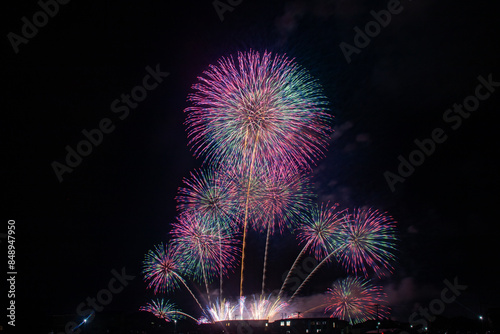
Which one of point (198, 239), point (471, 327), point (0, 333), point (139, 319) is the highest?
point (0, 333)

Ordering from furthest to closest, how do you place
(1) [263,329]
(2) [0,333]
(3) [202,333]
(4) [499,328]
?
(3) [202,333] → (4) [499,328] → (1) [263,329] → (2) [0,333]

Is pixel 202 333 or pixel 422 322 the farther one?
pixel 422 322

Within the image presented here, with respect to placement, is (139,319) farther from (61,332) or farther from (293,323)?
(293,323)

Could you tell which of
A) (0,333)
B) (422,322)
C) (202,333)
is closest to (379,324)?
(422,322)

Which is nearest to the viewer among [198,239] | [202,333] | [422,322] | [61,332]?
[198,239]

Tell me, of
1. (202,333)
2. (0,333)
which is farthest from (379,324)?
(0,333)

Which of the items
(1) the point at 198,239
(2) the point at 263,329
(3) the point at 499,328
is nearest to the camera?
(1) the point at 198,239

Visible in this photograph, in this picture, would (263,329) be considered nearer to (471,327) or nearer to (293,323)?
(293,323)

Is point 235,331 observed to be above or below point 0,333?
below

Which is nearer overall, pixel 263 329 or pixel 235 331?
pixel 263 329
